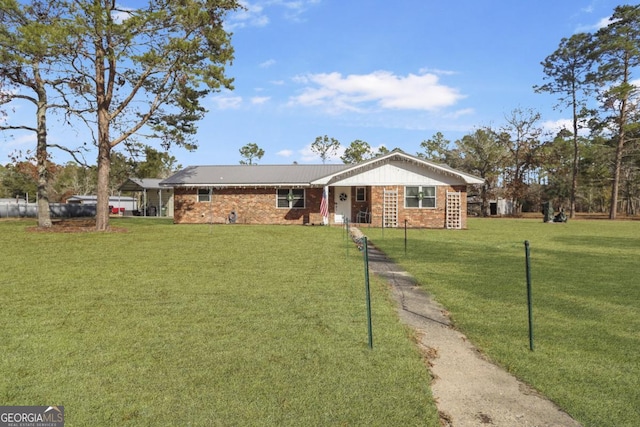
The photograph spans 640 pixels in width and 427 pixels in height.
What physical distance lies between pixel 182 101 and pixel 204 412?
19.9 metres

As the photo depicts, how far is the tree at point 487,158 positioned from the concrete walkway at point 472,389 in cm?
4451

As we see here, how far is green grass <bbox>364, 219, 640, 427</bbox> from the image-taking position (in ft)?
11.9

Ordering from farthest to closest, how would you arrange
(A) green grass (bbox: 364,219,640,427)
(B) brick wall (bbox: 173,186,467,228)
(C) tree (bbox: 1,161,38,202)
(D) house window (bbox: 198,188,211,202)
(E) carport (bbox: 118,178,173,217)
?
(C) tree (bbox: 1,161,38,202)
(E) carport (bbox: 118,178,173,217)
(D) house window (bbox: 198,188,211,202)
(B) brick wall (bbox: 173,186,467,228)
(A) green grass (bbox: 364,219,640,427)

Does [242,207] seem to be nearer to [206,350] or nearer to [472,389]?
[206,350]

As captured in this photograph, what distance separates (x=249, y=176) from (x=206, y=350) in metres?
23.7

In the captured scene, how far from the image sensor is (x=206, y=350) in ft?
14.6

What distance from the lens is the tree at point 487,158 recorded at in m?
47.6

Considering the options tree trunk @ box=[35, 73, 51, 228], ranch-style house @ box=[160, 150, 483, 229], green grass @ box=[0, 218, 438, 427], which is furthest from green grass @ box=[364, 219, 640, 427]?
tree trunk @ box=[35, 73, 51, 228]

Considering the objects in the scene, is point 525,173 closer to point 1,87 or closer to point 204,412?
point 1,87

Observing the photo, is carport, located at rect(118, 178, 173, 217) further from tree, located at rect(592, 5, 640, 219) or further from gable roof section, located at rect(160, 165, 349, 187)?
tree, located at rect(592, 5, 640, 219)

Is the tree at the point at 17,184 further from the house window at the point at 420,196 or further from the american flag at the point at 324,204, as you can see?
the house window at the point at 420,196

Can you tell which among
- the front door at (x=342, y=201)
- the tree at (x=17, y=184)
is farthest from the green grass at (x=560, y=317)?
the tree at (x=17, y=184)

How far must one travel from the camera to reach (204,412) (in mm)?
3189

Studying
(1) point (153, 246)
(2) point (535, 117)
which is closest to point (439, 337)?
(1) point (153, 246)
